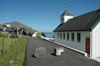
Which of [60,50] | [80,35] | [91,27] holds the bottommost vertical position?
[60,50]

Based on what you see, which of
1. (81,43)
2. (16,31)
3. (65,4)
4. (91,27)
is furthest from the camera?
(16,31)

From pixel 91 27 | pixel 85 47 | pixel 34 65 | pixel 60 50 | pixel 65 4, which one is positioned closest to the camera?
pixel 34 65

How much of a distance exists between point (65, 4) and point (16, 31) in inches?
1651

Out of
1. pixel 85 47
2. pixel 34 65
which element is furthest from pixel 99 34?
pixel 34 65

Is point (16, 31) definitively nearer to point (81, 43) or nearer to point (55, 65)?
point (81, 43)

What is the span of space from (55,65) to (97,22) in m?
8.13

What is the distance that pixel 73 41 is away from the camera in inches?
641

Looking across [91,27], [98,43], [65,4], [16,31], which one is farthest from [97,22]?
[16,31]

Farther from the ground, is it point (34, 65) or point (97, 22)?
point (97, 22)

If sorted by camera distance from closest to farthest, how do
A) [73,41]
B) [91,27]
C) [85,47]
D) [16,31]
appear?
[91,27]
[85,47]
[73,41]
[16,31]

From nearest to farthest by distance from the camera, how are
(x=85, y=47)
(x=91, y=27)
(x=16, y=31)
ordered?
(x=91, y=27) < (x=85, y=47) < (x=16, y=31)

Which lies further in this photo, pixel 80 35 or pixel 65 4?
pixel 65 4

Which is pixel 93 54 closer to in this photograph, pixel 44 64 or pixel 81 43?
pixel 81 43

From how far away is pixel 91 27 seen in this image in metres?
11.5
